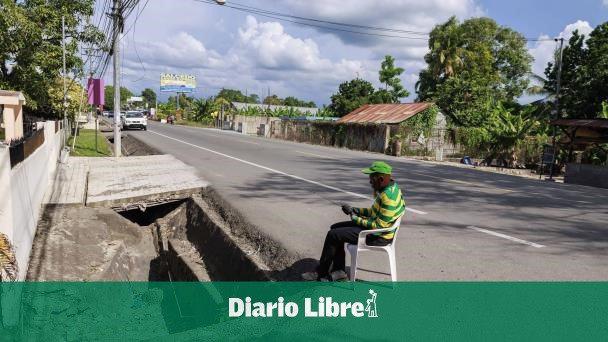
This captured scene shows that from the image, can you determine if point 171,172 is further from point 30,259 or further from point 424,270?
point 424,270

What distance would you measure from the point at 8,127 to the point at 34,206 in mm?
→ 5083

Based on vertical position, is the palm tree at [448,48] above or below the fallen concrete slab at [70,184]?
above

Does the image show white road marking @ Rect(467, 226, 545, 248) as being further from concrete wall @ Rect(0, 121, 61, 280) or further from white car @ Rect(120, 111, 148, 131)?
white car @ Rect(120, 111, 148, 131)

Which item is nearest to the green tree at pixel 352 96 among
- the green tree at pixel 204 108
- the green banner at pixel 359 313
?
the green tree at pixel 204 108

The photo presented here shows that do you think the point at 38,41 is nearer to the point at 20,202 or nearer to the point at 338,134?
the point at 20,202

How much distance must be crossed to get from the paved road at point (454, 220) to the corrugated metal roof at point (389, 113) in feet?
61.9

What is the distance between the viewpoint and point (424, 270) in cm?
561

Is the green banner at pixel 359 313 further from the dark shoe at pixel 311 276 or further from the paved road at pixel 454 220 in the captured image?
the paved road at pixel 454 220

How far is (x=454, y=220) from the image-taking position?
8.34 m

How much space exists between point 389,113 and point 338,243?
32.0 meters

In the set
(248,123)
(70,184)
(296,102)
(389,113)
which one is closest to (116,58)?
(70,184)

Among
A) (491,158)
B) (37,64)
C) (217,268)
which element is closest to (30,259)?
(217,268)

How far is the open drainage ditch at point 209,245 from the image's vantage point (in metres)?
6.57

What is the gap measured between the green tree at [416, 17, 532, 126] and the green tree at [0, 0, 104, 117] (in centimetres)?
2586
